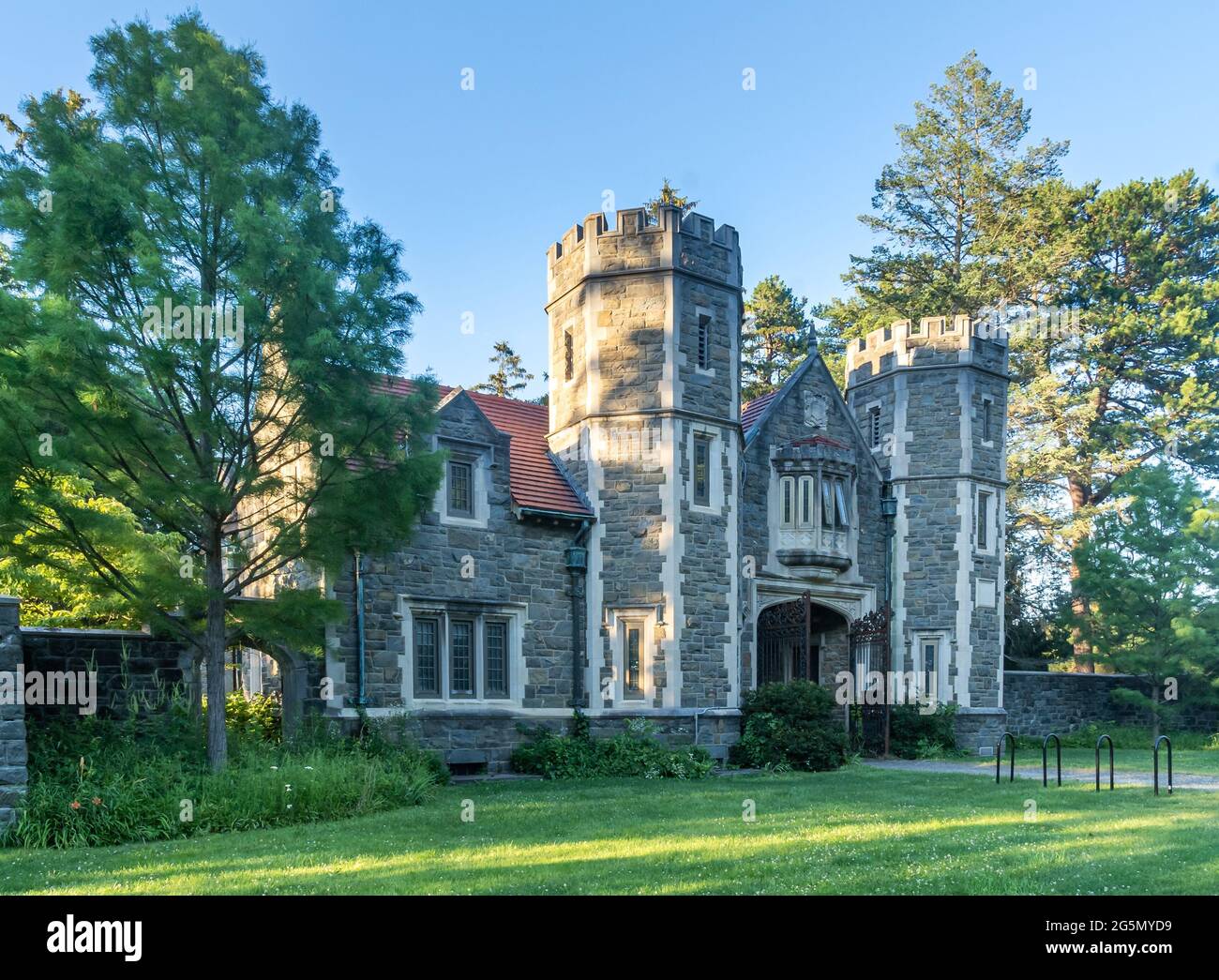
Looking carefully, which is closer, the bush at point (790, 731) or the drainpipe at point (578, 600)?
the bush at point (790, 731)

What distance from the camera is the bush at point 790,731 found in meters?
17.3

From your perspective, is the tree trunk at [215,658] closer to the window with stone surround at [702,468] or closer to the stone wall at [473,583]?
the stone wall at [473,583]

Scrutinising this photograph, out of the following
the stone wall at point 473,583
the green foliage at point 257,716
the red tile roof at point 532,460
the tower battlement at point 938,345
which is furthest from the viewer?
the tower battlement at point 938,345

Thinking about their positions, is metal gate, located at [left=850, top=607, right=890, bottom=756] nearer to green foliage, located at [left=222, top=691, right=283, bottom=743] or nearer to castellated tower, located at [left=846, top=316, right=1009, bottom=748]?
castellated tower, located at [left=846, top=316, right=1009, bottom=748]

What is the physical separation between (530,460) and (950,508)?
9.76 m

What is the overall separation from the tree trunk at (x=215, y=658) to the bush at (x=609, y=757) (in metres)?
5.64

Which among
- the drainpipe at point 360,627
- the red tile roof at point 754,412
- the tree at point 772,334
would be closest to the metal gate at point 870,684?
the red tile roof at point 754,412

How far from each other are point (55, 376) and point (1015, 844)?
34.9 feet

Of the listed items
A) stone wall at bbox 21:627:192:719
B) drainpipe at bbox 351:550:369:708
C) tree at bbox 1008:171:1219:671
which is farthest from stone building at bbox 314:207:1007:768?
tree at bbox 1008:171:1219:671

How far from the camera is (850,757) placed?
18812 millimetres

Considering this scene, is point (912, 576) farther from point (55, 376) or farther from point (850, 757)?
point (55, 376)

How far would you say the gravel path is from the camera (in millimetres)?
15606

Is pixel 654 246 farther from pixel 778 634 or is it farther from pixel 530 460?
pixel 778 634

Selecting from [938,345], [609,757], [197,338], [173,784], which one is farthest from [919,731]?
[197,338]
